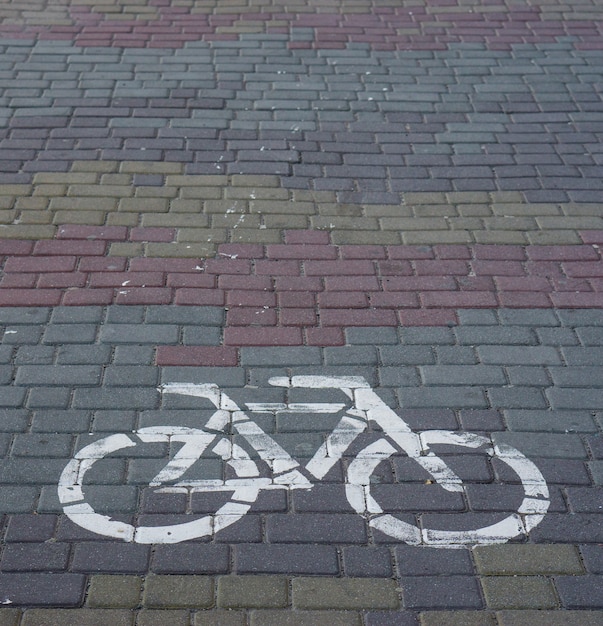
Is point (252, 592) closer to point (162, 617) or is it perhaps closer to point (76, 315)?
point (162, 617)

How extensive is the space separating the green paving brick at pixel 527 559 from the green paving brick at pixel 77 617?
4.12 ft

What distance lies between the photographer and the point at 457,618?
9.35 feet

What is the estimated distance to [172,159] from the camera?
5391mm

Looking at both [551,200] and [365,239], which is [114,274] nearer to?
[365,239]

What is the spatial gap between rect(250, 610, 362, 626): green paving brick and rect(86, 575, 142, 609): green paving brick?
0.42m

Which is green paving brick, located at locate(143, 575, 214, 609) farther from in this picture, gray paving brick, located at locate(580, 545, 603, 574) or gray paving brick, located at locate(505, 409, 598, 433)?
gray paving brick, located at locate(505, 409, 598, 433)

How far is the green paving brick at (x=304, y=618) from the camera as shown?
282 cm

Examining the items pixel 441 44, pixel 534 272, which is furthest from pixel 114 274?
pixel 441 44

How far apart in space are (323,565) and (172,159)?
10.4 feet

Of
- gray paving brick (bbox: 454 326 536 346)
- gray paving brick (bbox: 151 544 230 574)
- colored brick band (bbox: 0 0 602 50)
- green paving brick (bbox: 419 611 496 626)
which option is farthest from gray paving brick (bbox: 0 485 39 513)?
colored brick band (bbox: 0 0 602 50)

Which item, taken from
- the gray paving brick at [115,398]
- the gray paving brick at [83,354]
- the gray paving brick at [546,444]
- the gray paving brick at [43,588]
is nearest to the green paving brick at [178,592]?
the gray paving brick at [43,588]

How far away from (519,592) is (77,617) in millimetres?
1520

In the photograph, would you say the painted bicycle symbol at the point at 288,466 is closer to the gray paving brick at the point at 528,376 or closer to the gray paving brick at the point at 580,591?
the gray paving brick at the point at 580,591

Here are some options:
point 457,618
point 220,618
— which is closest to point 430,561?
point 457,618
